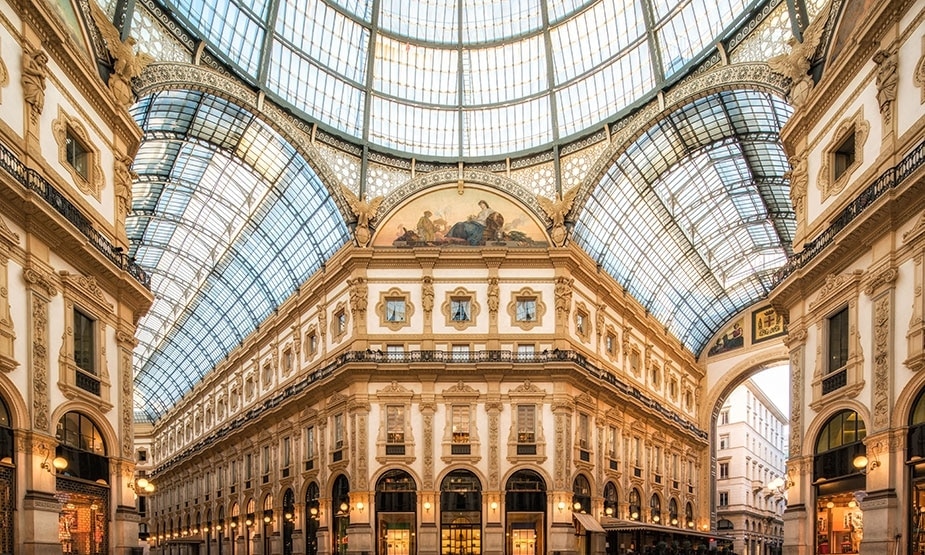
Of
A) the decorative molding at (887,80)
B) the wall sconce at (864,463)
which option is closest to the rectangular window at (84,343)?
the wall sconce at (864,463)

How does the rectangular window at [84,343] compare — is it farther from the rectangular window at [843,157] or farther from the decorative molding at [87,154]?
the rectangular window at [843,157]

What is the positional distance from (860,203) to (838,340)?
18.6 ft

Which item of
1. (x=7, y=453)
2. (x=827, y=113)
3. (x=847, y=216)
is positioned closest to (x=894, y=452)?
(x=847, y=216)

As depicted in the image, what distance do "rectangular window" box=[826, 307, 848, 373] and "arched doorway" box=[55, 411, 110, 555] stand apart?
2730 centimetres

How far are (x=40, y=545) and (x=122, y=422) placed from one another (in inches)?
341

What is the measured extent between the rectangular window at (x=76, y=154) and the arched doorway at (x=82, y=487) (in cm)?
911

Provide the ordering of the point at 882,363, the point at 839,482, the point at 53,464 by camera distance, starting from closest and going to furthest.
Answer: the point at 882,363, the point at 53,464, the point at 839,482

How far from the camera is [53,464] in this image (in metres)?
30.0

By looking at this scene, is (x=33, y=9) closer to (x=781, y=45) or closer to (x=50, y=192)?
(x=50, y=192)

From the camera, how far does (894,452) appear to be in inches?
1098

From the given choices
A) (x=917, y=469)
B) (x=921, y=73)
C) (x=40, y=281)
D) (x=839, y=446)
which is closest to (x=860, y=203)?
(x=921, y=73)

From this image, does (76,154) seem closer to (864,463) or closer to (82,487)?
(82,487)

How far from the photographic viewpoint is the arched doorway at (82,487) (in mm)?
31566

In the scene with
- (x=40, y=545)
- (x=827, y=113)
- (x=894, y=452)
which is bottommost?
(x=40, y=545)
